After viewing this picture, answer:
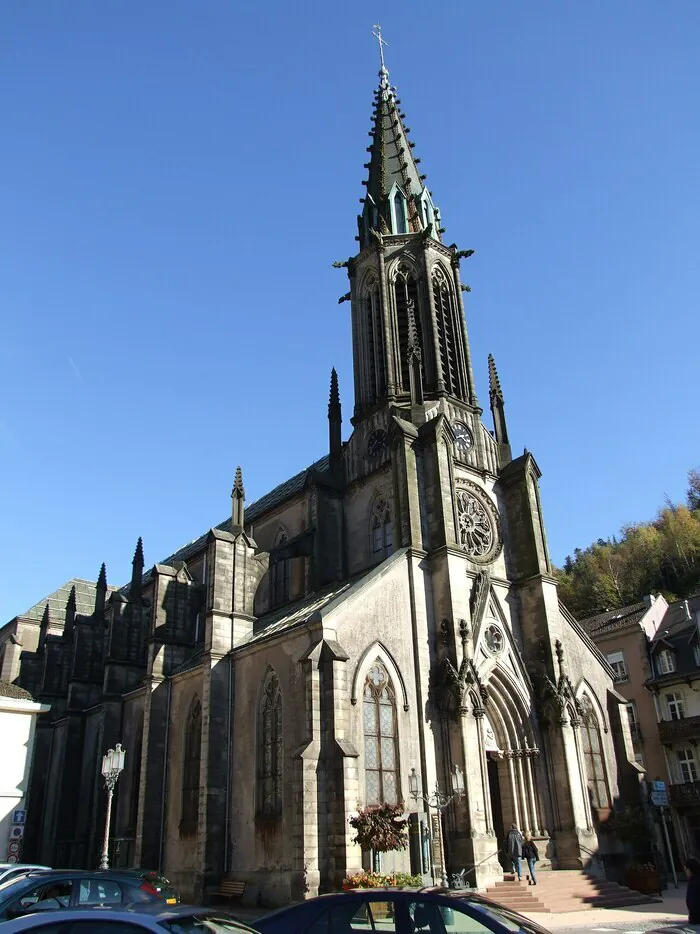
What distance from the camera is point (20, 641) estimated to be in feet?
156

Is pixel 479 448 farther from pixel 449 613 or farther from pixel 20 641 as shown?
pixel 20 641

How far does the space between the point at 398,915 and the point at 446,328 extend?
2854 centimetres

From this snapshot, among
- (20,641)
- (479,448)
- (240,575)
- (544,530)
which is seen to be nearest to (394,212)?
(479,448)

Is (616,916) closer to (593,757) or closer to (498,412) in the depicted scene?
(593,757)

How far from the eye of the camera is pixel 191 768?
87.7 feet

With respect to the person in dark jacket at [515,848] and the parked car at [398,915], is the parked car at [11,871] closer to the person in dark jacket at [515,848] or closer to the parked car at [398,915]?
the parked car at [398,915]

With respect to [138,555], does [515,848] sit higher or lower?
lower

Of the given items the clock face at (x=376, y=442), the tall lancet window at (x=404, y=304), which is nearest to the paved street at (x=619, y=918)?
the clock face at (x=376, y=442)

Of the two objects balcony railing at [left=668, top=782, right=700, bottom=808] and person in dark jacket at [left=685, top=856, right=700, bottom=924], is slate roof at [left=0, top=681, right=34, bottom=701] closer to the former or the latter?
balcony railing at [left=668, top=782, right=700, bottom=808]

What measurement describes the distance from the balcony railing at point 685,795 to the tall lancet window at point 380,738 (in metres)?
20.2

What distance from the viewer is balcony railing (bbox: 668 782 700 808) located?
1357 inches

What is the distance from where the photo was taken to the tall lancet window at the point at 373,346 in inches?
1305

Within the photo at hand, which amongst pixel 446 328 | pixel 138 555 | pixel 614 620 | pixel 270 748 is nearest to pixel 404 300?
pixel 446 328

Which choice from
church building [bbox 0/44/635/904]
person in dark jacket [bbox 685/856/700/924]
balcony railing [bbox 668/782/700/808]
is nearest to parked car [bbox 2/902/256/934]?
person in dark jacket [bbox 685/856/700/924]
